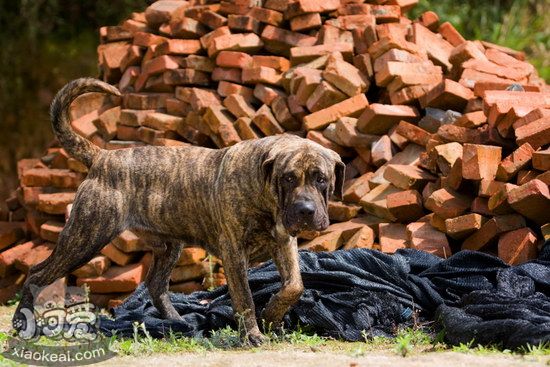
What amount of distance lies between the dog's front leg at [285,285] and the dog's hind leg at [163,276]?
0.78m

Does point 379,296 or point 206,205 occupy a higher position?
point 206,205

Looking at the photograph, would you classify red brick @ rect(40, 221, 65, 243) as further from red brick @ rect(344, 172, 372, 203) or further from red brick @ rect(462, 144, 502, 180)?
red brick @ rect(462, 144, 502, 180)

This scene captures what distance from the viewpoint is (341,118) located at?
320 inches

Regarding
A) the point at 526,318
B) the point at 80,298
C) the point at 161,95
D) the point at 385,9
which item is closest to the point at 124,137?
the point at 161,95

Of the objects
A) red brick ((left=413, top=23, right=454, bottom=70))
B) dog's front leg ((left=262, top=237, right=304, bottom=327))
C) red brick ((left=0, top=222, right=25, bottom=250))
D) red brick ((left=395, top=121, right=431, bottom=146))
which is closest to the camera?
dog's front leg ((left=262, top=237, right=304, bottom=327))

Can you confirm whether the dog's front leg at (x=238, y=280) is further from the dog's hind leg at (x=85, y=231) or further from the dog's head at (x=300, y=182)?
the dog's hind leg at (x=85, y=231)

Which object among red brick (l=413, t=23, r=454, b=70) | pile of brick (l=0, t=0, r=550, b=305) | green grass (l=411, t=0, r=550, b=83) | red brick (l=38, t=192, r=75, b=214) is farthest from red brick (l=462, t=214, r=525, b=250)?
green grass (l=411, t=0, r=550, b=83)

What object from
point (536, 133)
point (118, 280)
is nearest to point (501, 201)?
point (536, 133)

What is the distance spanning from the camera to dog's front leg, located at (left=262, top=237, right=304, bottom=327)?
5980mm

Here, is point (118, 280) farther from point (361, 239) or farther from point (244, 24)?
point (244, 24)

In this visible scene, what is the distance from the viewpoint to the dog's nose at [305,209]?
557 cm

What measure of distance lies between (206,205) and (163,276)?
0.72 m

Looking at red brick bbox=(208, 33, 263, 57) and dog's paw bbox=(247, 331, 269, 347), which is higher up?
red brick bbox=(208, 33, 263, 57)

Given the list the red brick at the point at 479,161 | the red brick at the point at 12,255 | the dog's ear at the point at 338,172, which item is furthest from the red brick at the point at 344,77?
the red brick at the point at 12,255
